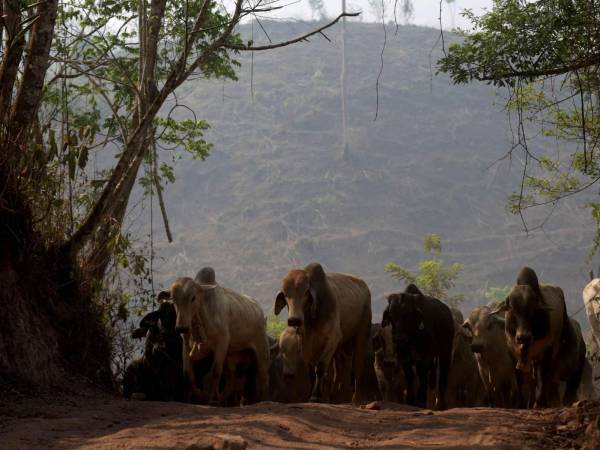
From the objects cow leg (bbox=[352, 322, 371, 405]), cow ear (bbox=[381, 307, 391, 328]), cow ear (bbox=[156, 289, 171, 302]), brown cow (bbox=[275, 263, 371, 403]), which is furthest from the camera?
cow leg (bbox=[352, 322, 371, 405])

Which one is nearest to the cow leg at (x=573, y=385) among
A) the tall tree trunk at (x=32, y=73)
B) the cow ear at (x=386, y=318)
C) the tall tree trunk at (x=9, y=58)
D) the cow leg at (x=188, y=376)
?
the cow ear at (x=386, y=318)

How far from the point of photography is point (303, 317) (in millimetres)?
10383

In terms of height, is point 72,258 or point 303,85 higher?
point 303,85

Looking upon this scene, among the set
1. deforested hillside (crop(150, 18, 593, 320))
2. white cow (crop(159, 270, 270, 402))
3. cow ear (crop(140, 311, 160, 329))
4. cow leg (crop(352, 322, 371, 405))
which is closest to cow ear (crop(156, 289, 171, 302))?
white cow (crop(159, 270, 270, 402))

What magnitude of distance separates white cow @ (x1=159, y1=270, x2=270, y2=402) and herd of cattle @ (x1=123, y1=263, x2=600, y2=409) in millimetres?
12

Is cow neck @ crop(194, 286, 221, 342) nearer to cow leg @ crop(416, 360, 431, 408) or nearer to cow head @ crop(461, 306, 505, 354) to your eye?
cow leg @ crop(416, 360, 431, 408)

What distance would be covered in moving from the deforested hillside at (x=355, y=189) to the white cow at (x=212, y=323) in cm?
4295

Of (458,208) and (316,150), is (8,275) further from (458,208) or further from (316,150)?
(316,150)

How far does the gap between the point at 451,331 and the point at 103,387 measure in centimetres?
421

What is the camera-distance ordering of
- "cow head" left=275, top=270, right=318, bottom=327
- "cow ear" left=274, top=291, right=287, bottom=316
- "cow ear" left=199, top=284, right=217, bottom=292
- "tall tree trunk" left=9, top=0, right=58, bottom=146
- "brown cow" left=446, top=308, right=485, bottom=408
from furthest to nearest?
"brown cow" left=446, top=308, right=485, bottom=408 → "cow ear" left=274, top=291, right=287, bottom=316 → "cow head" left=275, top=270, right=318, bottom=327 → "cow ear" left=199, top=284, right=217, bottom=292 → "tall tree trunk" left=9, top=0, right=58, bottom=146

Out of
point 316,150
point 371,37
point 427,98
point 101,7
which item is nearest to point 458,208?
point 316,150

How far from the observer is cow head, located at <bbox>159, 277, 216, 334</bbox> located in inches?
376

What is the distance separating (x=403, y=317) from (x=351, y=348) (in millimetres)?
1454

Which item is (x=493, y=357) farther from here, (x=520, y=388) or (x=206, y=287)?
(x=206, y=287)
